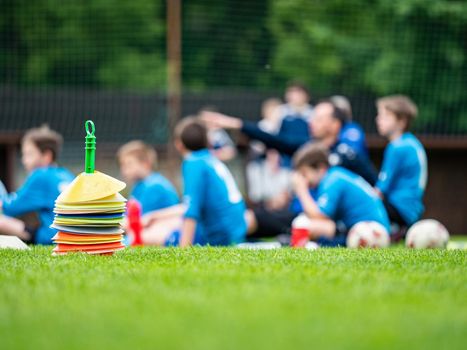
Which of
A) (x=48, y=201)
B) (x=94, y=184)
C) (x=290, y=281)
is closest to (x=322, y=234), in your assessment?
(x=48, y=201)

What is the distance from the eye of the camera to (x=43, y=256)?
5832mm

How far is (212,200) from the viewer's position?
9.23 metres

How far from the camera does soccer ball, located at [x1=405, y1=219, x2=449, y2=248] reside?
8.65m

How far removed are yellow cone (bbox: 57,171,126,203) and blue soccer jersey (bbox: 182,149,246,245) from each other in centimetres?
324

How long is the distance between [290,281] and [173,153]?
10.5 m

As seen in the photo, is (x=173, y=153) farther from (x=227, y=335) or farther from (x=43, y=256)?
(x=227, y=335)

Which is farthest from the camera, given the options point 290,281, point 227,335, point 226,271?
point 226,271

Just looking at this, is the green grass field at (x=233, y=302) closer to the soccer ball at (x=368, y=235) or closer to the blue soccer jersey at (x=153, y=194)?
the soccer ball at (x=368, y=235)

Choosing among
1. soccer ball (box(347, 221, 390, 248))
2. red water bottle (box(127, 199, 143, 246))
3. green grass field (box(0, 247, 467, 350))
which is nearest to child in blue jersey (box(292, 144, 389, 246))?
soccer ball (box(347, 221, 390, 248))

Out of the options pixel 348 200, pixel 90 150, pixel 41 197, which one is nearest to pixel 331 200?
pixel 348 200

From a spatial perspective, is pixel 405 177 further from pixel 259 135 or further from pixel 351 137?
pixel 259 135

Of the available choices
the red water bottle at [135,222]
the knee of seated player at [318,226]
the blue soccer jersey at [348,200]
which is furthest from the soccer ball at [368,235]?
the red water bottle at [135,222]

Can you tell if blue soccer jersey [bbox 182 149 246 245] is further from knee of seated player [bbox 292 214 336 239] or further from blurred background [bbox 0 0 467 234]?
blurred background [bbox 0 0 467 234]

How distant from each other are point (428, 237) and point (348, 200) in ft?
2.82
